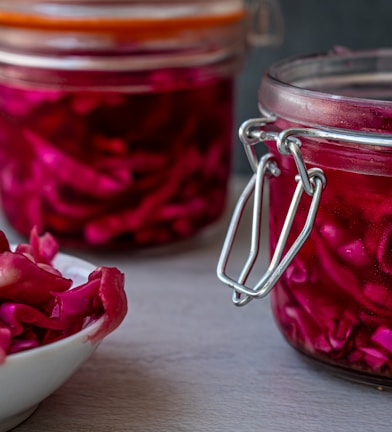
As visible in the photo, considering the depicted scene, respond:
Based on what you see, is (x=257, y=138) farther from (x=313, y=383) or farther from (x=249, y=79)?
(x=249, y=79)

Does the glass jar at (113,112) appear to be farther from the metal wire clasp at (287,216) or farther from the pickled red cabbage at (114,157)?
the metal wire clasp at (287,216)

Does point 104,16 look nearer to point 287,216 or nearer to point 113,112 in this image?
point 113,112

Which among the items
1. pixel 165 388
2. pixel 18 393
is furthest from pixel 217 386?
pixel 18 393

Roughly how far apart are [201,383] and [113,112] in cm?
27

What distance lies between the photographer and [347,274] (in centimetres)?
53

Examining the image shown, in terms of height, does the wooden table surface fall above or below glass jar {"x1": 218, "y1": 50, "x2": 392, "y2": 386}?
below

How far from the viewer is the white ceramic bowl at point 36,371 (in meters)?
0.47

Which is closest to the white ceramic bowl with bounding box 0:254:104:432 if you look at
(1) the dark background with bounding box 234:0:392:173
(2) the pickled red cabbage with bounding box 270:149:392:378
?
(2) the pickled red cabbage with bounding box 270:149:392:378

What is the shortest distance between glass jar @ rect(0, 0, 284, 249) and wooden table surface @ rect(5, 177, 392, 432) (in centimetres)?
9

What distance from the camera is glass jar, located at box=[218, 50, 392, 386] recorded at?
1.67 feet

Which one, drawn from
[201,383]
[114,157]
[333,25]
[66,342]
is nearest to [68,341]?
[66,342]

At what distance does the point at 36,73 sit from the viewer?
0.75 meters

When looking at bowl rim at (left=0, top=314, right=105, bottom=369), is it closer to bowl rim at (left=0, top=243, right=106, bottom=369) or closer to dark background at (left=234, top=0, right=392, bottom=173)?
bowl rim at (left=0, top=243, right=106, bottom=369)

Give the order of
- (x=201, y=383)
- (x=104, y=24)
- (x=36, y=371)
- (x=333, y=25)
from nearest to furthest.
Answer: (x=36, y=371)
(x=201, y=383)
(x=104, y=24)
(x=333, y=25)
